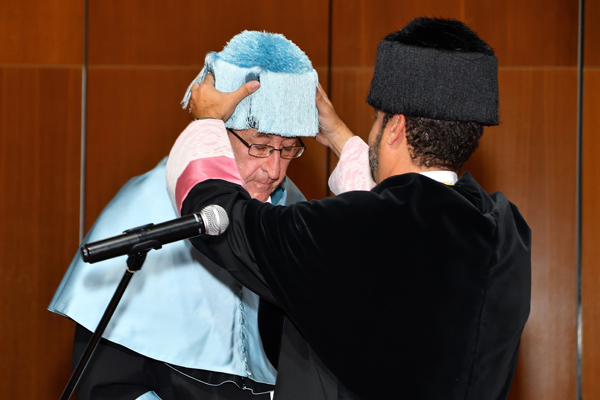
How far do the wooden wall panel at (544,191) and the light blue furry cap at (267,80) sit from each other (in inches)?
64.0

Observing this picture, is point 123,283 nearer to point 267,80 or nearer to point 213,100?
point 213,100

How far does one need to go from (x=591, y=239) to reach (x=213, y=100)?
2.26 meters

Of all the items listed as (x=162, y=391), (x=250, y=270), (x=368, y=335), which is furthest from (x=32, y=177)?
(x=368, y=335)

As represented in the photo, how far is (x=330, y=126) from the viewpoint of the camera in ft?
5.79

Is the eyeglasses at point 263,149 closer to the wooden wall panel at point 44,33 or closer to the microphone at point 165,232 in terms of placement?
the microphone at point 165,232

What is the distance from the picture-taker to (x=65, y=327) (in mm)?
2992

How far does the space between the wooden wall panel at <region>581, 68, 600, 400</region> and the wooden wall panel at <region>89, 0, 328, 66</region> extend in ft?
4.54

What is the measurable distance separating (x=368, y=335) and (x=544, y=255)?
206 centimetres

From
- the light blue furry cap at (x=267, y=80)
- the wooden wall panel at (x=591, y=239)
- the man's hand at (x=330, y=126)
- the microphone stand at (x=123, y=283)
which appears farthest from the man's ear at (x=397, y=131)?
the wooden wall panel at (x=591, y=239)

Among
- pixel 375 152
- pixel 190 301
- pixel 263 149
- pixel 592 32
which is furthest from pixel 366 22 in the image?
pixel 190 301

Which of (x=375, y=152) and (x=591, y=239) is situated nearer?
(x=375, y=152)

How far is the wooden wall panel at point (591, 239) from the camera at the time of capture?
282 centimetres

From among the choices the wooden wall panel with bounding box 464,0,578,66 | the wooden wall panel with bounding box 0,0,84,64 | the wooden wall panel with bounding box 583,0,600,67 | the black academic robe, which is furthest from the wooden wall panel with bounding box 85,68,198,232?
the wooden wall panel with bounding box 583,0,600,67

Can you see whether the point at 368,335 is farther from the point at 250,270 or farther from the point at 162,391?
the point at 162,391
